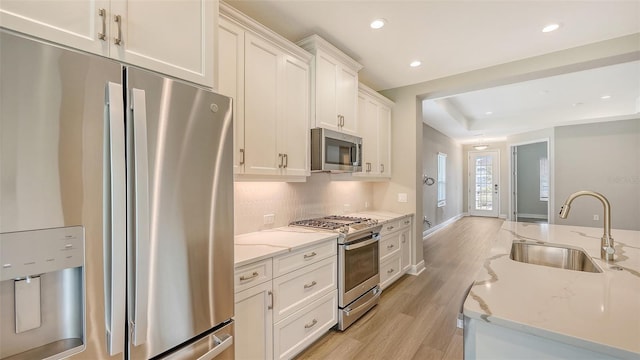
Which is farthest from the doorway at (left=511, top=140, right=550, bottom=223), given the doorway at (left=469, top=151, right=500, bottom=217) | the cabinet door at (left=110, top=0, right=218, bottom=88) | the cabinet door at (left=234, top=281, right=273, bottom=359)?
the cabinet door at (left=110, top=0, right=218, bottom=88)

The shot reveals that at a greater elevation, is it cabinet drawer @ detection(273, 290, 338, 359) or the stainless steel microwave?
the stainless steel microwave

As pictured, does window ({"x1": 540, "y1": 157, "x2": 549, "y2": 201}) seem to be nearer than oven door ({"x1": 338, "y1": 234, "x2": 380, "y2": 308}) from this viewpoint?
No

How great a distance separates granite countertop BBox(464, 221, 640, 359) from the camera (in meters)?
0.78

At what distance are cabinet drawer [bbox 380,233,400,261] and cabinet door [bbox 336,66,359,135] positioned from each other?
1.33 metres

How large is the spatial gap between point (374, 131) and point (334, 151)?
3.83 ft

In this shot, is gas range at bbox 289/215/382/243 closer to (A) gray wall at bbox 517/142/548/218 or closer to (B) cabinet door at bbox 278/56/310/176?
(B) cabinet door at bbox 278/56/310/176

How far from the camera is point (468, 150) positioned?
9797 mm

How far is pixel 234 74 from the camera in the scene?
1.92 metres

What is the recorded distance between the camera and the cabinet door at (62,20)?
0.86 m

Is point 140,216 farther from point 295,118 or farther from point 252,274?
point 295,118

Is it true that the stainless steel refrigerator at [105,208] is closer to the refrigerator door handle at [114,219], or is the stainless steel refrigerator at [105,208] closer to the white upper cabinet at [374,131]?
the refrigerator door handle at [114,219]

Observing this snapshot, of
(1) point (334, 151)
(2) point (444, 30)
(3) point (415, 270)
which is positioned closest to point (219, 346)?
(1) point (334, 151)

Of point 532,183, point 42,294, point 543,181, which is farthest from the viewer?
point 532,183

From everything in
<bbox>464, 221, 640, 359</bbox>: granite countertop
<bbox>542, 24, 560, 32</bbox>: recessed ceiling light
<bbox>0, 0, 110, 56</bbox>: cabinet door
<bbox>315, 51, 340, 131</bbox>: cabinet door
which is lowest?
<bbox>464, 221, 640, 359</bbox>: granite countertop
